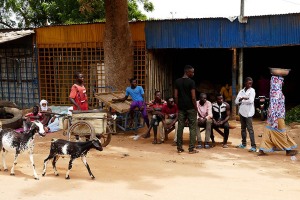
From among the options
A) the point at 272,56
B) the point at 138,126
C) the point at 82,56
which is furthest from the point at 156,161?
the point at 272,56

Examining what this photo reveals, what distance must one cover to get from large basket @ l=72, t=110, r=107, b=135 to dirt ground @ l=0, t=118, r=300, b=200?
0.58 m

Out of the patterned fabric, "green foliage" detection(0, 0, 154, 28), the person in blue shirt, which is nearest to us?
the person in blue shirt

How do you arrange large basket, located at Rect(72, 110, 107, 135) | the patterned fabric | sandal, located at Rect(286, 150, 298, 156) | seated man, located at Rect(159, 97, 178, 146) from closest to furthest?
1. sandal, located at Rect(286, 150, 298, 156)
2. large basket, located at Rect(72, 110, 107, 135)
3. seated man, located at Rect(159, 97, 178, 146)
4. the patterned fabric

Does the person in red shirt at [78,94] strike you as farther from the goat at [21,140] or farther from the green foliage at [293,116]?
the green foliage at [293,116]

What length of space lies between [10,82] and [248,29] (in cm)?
918

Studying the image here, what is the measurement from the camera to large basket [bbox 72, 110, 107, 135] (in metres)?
7.98

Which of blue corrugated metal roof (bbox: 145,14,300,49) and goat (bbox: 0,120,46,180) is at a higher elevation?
blue corrugated metal roof (bbox: 145,14,300,49)

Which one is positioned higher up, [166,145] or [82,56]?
[82,56]

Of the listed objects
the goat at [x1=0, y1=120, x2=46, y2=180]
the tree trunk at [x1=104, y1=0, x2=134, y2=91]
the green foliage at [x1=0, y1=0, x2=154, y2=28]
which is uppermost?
the green foliage at [x1=0, y1=0, x2=154, y2=28]

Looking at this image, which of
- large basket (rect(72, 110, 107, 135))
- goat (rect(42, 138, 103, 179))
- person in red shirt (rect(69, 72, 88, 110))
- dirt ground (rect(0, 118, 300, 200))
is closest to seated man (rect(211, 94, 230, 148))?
dirt ground (rect(0, 118, 300, 200))

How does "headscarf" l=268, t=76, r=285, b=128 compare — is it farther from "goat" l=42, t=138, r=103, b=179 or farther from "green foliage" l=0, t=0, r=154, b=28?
"green foliage" l=0, t=0, r=154, b=28

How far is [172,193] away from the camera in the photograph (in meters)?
5.34

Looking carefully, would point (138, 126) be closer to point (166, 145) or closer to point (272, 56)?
point (166, 145)

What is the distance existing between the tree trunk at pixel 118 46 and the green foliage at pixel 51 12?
9857 mm
